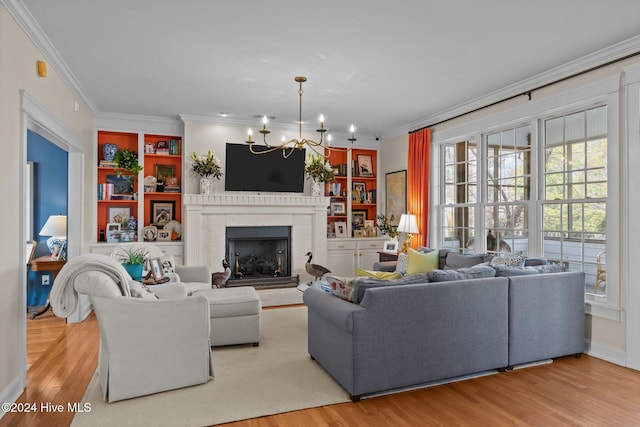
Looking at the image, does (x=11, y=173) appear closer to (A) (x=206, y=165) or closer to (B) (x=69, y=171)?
(B) (x=69, y=171)

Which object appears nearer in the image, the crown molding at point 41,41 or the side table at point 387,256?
the crown molding at point 41,41

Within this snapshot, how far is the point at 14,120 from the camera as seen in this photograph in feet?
9.40

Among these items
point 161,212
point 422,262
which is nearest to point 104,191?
point 161,212

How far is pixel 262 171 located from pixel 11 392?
4288 millimetres

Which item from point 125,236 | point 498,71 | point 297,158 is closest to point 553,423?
point 498,71

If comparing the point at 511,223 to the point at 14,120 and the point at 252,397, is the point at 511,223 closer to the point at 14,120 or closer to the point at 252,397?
the point at 252,397

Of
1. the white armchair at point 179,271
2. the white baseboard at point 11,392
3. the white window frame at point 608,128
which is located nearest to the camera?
the white baseboard at point 11,392

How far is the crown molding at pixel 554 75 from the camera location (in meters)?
3.46

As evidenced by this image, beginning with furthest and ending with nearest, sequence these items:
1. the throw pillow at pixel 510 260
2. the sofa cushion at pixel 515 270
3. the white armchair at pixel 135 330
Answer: the throw pillow at pixel 510 260 < the sofa cushion at pixel 515 270 < the white armchair at pixel 135 330

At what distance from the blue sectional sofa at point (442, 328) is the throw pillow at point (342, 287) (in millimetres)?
56

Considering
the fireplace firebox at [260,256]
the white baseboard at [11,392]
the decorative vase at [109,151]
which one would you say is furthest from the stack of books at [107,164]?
the white baseboard at [11,392]

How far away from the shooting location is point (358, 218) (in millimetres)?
7480

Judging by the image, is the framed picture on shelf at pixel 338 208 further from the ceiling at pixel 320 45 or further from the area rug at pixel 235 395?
the area rug at pixel 235 395

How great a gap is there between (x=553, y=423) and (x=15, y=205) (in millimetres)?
3908
